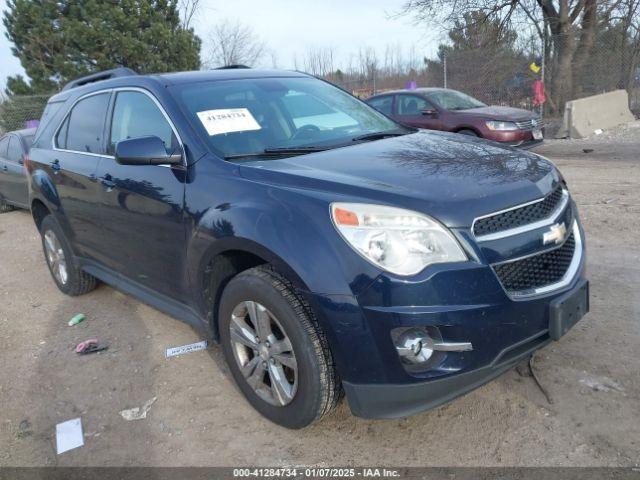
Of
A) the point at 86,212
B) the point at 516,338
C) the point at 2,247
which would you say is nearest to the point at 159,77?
the point at 86,212

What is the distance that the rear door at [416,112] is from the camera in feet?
36.4

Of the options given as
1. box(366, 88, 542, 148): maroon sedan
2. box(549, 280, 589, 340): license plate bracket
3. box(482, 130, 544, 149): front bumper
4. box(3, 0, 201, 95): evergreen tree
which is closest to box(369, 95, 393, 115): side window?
box(366, 88, 542, 148): maroon sedan

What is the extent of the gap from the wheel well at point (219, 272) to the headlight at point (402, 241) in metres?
0.69

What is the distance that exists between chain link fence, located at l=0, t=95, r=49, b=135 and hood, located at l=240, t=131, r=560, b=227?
1956cm

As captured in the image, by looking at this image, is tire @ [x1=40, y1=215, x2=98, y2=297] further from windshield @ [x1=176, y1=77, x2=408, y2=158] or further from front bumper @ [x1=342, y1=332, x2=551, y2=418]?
front bumper @ [x1=342, y1=332, x2=551, y2=418]

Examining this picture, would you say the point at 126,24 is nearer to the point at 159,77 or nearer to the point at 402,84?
the point at 402,84

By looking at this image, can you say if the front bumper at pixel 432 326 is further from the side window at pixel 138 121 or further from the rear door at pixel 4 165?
the rear door at pixel 4 165

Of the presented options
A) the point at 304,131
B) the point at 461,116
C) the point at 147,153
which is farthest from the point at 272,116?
the point at 461,116

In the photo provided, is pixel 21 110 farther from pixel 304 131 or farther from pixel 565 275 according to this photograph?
pixel 565 275


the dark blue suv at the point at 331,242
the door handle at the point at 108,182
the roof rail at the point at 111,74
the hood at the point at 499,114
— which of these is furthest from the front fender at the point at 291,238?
the hood at the point at 499,114

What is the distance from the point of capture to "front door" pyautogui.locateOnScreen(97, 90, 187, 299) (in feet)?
10.8

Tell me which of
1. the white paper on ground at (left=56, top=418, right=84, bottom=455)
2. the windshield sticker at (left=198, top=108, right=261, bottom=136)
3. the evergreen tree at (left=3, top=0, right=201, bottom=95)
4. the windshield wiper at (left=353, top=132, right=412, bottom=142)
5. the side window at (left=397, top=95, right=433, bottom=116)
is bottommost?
the white paper on ground at (left=56, top=418, right=84, bottom=455)

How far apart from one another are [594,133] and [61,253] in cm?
1335

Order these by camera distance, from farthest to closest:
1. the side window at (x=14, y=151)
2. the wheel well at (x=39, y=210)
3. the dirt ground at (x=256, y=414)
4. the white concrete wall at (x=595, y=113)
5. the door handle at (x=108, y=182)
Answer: the white concrete wall at (x=595, y=113) < the side window at (x=14, y=151) < the wheel well at (x=39, y=210) < the door handle at (x=108, y=182) < the dirt ground at (x=256, y=414)
